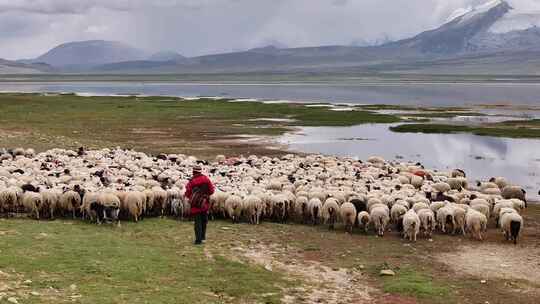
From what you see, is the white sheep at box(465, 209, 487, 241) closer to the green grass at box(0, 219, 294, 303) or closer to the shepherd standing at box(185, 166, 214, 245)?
the green grass at box(0, 219, 294, 303)

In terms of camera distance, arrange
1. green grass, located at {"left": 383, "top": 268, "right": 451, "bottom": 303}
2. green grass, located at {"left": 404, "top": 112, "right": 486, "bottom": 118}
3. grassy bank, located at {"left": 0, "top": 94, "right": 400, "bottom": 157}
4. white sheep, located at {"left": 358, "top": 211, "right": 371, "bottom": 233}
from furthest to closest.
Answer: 1. green grass, located at {"left": 404, "top": 112, "right": 486, "bottom": 118}
2. grassy bank, located at {"left": 0, "top": 94, "right": 400, "bottom": 157}
3. white sheep, located at {"left": 358, "top": 211, "right": 371, "bottom": 233}
4. green grass, located at {"left": 383, "top": 268, "right": 451, "bottom": 303}

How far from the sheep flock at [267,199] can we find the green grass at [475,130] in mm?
22163

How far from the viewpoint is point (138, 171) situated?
65.1ft

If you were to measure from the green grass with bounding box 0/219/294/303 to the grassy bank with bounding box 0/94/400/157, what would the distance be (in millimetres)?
17260

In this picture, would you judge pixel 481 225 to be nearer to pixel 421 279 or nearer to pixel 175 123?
pixel 421 279

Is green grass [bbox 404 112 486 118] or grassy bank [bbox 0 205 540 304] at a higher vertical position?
green grass [bbox 404 112 486 118]

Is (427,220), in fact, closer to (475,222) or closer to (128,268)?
(475,222)

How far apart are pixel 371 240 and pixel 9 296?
27.5 feet

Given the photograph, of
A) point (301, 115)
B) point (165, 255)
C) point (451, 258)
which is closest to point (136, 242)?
point (165, 255)

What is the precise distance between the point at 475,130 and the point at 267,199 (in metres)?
31.0

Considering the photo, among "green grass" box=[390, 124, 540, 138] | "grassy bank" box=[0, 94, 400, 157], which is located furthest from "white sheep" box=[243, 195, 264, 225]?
"green grass" box=[390, 124, 540, 138]

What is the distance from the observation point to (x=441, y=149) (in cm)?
3559

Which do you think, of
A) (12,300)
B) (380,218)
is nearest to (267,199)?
(380,218)

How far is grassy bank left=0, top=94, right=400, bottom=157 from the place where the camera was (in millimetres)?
33375
